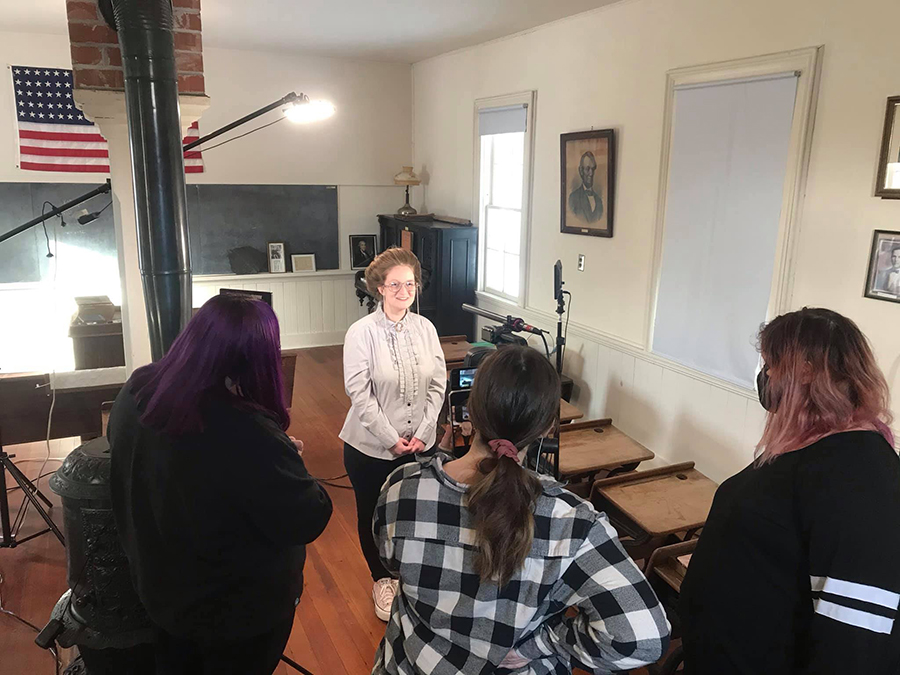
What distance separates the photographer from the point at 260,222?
618cm

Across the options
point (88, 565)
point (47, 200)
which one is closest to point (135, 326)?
point (88, 565)

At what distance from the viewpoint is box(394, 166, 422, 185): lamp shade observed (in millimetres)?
6152

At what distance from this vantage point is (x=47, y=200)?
5465 mm

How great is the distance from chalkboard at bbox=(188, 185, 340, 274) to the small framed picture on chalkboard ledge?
49 millimetres

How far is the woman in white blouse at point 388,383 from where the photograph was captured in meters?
2.31

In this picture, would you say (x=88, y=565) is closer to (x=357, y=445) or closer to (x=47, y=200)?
(x=357, y=445)

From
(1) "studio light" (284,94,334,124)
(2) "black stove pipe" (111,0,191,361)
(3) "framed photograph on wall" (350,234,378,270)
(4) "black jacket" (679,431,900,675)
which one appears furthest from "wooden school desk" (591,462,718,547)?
(3) "framed photograph on wall" (350,234,378,270)

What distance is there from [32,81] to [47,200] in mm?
953

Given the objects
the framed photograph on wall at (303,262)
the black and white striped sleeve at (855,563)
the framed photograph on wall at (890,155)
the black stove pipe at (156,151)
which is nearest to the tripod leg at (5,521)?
the black stove pipe at (156,151)

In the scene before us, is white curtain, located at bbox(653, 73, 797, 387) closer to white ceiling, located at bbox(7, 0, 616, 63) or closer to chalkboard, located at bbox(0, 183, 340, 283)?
white ceiling, located at bbox(7, 0, 616, 63)

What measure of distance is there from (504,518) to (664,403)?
2.77 meters

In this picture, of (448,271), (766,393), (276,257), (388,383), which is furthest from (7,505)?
(276,257)

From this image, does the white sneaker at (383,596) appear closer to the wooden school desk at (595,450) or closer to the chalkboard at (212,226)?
the wooden school desk at (595,450)

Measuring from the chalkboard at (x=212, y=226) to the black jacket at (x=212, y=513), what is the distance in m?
→ 4.17
